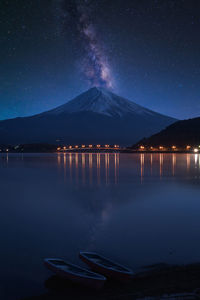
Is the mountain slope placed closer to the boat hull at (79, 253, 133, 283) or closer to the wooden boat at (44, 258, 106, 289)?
the boat hull at (79, 253, 133, 283)

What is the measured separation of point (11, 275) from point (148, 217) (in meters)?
4.69

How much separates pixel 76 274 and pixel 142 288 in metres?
1.06

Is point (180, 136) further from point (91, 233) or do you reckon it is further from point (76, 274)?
point (76, 274)

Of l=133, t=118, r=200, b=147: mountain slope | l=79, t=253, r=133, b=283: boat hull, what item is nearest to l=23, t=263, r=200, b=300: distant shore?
l=79, t=253, r=133, b=283: boat hull

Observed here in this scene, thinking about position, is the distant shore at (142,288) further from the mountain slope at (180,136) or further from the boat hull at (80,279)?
the mountain slope at (180,136)

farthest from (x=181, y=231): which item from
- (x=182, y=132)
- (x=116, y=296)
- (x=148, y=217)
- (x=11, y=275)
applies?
(x=182, y=132)

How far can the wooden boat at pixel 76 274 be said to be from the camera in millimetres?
3613

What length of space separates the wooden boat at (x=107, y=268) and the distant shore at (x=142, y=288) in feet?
0.40

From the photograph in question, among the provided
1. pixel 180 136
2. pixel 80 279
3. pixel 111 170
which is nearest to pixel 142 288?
pixel 80 279

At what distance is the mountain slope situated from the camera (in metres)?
108

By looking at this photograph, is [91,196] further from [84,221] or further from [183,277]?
[183,277]

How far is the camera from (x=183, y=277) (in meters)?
3.98

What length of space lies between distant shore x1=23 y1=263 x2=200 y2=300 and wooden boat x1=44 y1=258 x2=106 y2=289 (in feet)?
0.43

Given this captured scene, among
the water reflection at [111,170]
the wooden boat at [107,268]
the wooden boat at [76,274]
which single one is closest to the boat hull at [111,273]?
the wooden boat at [107,268]
